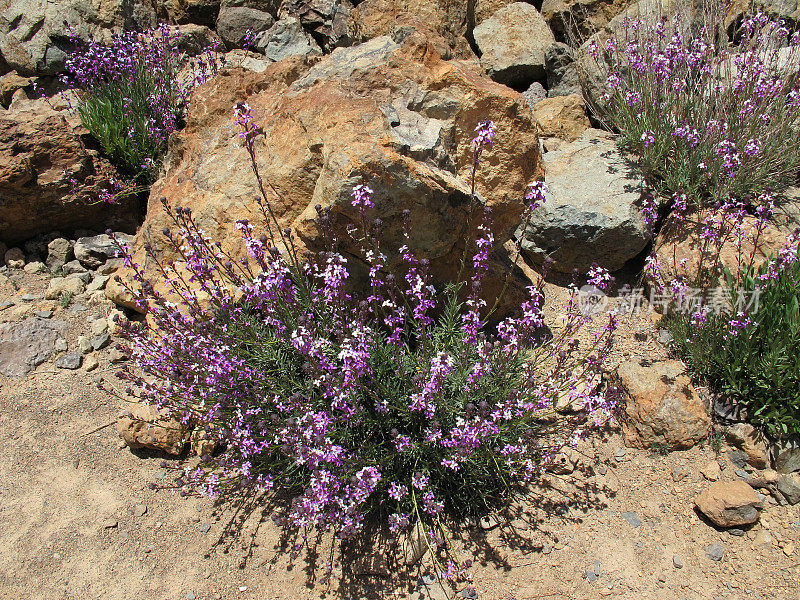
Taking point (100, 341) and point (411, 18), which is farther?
point (411, 18)

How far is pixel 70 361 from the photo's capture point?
5.40 metres

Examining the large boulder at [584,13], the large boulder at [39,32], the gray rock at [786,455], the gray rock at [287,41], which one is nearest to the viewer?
the gray rock at [786,455]

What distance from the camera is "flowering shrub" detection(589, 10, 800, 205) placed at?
18.7 feet

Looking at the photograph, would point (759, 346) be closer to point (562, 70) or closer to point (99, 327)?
point (562, 70)

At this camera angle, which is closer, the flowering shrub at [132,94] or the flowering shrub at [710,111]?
the flowering shrub at [710,111]

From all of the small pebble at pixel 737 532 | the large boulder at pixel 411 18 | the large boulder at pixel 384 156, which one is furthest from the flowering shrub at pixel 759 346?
the large boulder at pixel 411 18

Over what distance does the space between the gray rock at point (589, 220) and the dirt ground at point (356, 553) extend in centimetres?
198

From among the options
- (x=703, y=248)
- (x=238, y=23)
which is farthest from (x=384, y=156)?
(x=238, y=23)

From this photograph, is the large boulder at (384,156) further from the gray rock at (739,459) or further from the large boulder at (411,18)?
the gray rock at (739,459)

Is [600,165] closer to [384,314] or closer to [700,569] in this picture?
[384,314]

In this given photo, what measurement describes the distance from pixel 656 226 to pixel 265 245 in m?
4.26

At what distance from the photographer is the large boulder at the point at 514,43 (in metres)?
7.95

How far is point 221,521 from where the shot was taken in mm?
4203

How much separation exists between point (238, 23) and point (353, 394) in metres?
7.61
